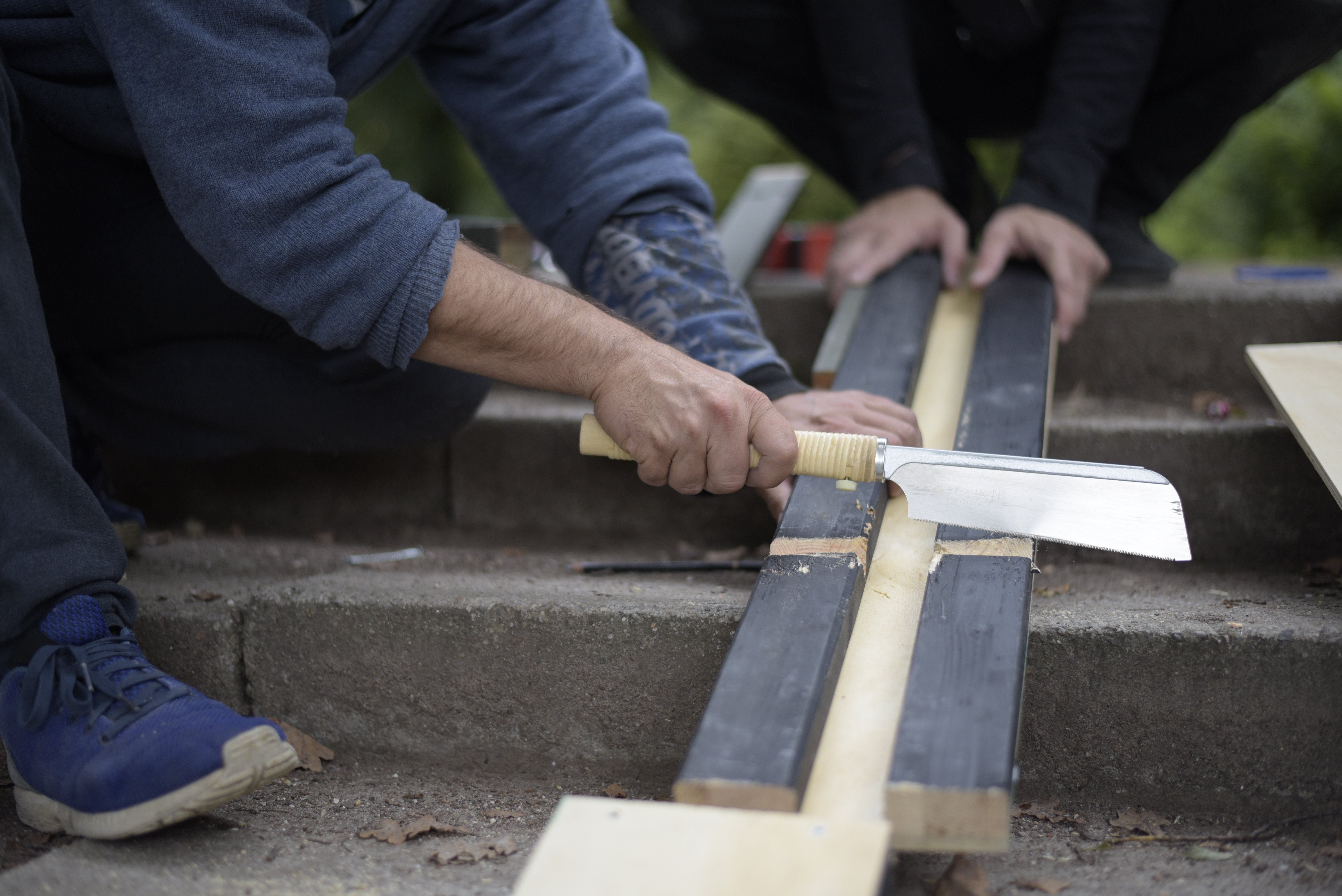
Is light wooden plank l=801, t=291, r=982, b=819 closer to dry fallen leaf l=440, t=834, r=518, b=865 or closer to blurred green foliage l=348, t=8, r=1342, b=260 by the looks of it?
dry fallen leaf l=440, t=834, r=518, b=865

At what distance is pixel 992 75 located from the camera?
8.91 ft

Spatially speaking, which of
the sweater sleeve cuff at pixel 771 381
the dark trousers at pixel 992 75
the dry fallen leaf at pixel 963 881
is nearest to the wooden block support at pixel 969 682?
the dry fallen leaf at pixel 963 881

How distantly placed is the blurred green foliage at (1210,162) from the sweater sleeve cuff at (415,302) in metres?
1.92

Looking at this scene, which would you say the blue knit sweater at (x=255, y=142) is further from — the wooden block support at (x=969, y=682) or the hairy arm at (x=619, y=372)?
the wooden block support at (x=969, y=682)

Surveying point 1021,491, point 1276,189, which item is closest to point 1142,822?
point 1021,491

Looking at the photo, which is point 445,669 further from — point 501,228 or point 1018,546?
point 501,228

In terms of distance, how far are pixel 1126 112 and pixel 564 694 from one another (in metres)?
1.77

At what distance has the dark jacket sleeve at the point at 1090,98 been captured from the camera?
7.21 ft

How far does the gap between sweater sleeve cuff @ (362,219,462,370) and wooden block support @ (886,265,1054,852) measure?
69cm

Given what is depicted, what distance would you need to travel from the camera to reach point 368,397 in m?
1.74

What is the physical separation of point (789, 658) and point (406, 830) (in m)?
0.53

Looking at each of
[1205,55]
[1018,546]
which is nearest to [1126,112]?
[1205,55]

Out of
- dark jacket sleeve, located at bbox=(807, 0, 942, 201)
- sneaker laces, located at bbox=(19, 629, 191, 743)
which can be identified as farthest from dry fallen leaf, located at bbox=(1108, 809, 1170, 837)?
dark jacket sleeve, located at bbox=(807, 0, 942, 201)

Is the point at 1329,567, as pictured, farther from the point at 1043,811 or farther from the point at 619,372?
the point at 619,372
